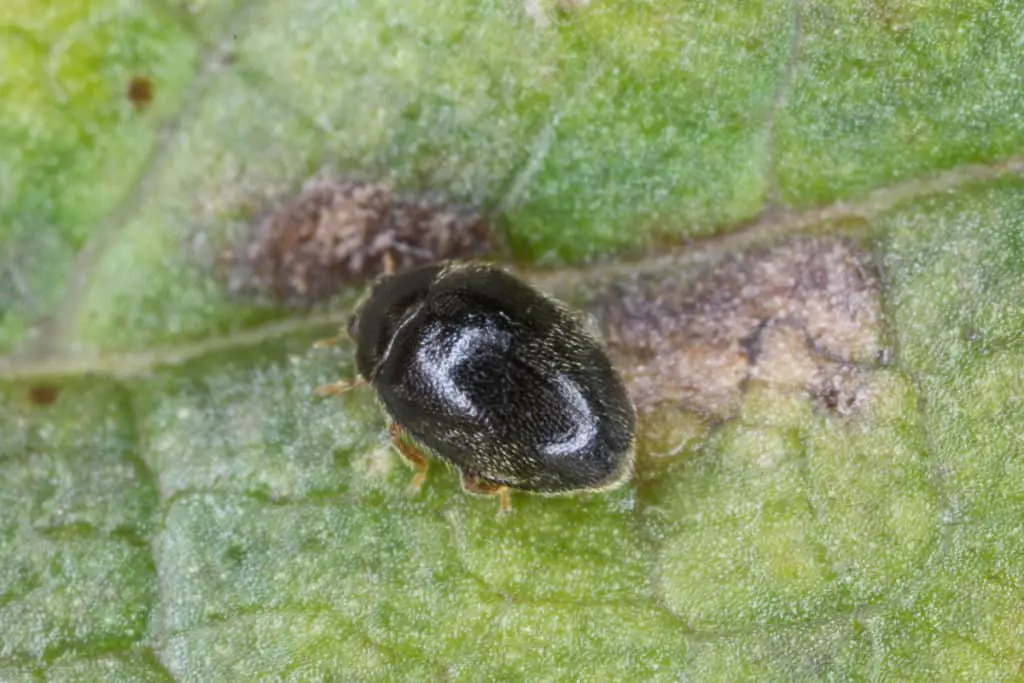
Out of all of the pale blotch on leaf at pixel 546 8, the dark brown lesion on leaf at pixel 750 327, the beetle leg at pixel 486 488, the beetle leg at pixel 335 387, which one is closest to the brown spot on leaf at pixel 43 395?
the beetle leg at pixel 335 387

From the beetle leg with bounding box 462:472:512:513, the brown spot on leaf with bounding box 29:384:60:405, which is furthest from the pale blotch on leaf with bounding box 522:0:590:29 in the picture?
the brown spot on leaf with bounding box 29:384:60:405

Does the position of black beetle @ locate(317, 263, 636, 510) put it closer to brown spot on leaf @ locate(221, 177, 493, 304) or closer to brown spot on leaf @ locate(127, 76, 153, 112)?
brown spot on leaf @ locate(221, 177, 493, 304)

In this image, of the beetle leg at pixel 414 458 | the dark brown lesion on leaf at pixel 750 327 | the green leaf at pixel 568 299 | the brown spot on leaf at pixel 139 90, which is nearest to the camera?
the green leaf at pixel 568 299

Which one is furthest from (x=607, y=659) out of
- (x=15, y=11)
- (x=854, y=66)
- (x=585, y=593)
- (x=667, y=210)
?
(x=15, y=11)

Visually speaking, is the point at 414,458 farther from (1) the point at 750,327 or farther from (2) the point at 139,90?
(2) the point at 139,90

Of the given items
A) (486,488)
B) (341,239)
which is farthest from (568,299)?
(341,239)

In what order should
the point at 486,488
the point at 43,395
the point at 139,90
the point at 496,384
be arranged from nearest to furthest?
the point at 496,384 < the point at 486,488 < the point at 139,90 < the point at 43,395

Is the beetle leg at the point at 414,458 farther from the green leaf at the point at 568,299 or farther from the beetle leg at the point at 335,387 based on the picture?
the beetle leg at the point at 335,387
